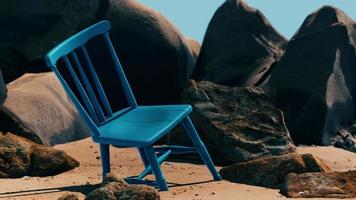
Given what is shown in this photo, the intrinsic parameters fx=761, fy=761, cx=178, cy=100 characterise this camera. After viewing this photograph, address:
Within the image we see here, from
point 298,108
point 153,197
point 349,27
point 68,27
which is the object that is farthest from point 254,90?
point 68,27

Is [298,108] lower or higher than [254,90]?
lower

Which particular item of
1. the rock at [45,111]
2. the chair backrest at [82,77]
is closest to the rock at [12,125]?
the rock at [45,111]

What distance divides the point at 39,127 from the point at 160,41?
4076 millimetres

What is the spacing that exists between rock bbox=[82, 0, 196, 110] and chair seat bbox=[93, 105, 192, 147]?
17.5 feet

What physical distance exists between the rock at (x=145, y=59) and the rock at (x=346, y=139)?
3.10 m

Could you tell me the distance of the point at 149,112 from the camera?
7.07 meters

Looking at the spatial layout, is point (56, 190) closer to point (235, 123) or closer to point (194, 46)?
point (235, 123)

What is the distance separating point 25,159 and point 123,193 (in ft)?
8.43

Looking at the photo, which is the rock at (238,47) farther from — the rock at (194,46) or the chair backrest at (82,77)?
the chair backrest at (82,77)

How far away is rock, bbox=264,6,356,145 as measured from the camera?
10258 mm

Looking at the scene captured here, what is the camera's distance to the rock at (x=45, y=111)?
9039 mm

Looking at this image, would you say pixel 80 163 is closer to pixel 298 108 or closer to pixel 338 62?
pixel 298 108

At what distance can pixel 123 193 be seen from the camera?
5023 mm

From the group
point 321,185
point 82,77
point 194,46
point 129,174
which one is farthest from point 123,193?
point 194,46
